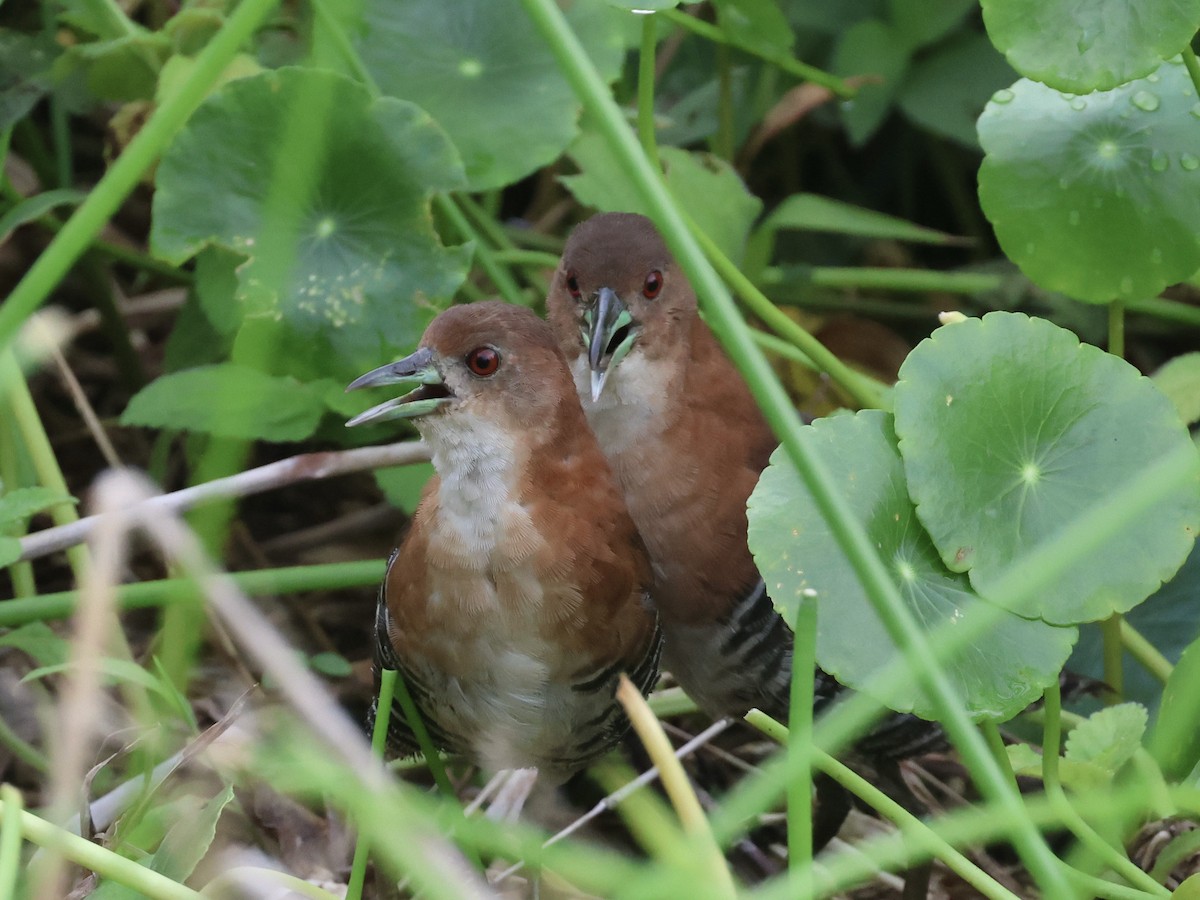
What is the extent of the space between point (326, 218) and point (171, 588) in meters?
0.60

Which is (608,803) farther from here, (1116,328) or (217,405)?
(1116,328)

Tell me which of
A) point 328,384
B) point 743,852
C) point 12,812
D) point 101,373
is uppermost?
point 12,812

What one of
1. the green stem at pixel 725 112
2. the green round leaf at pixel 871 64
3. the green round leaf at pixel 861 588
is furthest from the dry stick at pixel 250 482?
the green round leaf at pixel 871 64

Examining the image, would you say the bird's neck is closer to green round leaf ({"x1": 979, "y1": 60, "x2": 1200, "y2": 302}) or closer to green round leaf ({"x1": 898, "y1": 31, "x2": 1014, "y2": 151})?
green round leaf ({"x1": 979, "y1": 60, "x2": 1200, "y2": 302})

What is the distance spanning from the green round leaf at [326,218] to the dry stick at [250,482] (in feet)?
0.41

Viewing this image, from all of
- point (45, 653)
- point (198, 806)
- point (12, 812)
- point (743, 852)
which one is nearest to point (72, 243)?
point (12, 812)

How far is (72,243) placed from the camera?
929mm

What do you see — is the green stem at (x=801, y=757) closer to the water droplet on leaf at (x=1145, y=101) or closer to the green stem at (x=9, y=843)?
the green stem at (x=9, y=843)

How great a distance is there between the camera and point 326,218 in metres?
2.04

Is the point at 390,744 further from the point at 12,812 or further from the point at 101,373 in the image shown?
the point at 101,373

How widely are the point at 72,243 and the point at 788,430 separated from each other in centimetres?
47

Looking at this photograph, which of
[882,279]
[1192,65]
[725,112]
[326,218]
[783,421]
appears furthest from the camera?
[725,112]

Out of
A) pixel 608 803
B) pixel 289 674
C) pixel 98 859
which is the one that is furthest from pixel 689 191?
pixel 98 859

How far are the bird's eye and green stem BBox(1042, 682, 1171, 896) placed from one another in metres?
0.69
